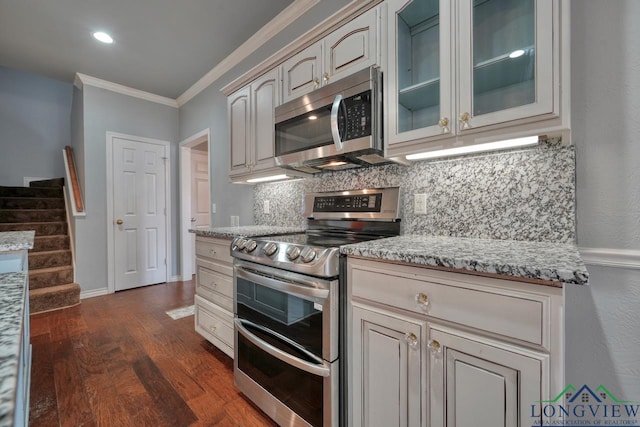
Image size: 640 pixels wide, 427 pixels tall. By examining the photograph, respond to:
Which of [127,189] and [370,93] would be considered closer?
[370,93]

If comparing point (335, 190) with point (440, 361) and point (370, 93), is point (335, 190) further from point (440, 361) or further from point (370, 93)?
point (440, 361)

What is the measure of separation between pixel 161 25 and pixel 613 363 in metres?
3.70

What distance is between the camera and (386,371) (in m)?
1.08

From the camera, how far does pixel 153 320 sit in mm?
2779

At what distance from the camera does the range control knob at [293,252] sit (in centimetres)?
129

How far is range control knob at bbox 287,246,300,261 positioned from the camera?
50.8 inches

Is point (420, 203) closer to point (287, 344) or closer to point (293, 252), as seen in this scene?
point (293, 252)

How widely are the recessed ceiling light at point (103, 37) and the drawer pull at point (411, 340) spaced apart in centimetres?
355

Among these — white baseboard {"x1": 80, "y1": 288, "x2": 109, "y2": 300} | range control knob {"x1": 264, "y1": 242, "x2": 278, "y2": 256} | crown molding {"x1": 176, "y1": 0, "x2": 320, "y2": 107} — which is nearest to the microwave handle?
range control knob {"x1": 264, "y1": 242, "x2": 278, "y2": 256}

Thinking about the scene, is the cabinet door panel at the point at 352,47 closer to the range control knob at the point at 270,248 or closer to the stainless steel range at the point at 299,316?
the stainless steel range at the point at 299,316

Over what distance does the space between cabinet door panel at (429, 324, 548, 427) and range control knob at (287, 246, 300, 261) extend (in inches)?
24.3

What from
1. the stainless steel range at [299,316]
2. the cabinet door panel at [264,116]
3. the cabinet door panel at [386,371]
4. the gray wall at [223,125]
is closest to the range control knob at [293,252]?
the stainless steel range at [299,316]

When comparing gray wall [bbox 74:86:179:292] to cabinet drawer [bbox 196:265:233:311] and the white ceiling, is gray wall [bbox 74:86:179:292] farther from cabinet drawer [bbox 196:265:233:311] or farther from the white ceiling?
cabinet drawer [bbox 196:265:233:311]

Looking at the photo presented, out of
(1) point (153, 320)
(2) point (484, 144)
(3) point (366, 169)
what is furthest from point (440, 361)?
(1) point (153, 320)
